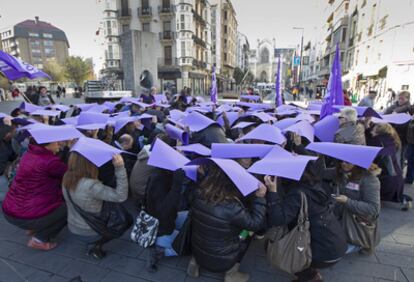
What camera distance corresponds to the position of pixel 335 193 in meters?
2.71

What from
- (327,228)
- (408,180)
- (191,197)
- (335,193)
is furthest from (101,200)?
(408,180)

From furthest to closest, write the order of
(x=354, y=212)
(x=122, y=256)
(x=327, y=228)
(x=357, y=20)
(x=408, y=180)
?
(x=357, y=20) → (x=408, y=180) → (x=122, y=256) → (x=354, y=212) → (x=327, y=228)

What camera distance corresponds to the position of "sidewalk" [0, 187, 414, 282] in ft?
8.46

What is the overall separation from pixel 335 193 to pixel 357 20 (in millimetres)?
34111

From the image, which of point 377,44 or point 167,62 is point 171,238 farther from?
point 167,62

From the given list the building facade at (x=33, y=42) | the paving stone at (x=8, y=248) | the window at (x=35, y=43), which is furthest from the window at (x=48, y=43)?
the paving stone at (x=8, y=248)

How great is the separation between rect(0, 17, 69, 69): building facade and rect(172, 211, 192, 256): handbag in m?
107

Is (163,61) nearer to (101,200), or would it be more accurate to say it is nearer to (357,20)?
(357,20)

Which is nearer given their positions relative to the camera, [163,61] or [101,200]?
[101,200]

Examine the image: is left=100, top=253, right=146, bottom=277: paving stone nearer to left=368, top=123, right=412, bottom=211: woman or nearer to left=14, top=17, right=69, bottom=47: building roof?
left=368, top=123, right=412, bottom=211: woman

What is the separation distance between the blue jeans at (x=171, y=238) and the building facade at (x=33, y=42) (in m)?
106

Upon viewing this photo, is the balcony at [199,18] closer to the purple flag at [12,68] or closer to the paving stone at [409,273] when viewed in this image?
the purple flag at [12,68]

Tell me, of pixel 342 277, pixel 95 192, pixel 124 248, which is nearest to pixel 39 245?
pixel 124 248

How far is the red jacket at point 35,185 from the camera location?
2.78 meters
